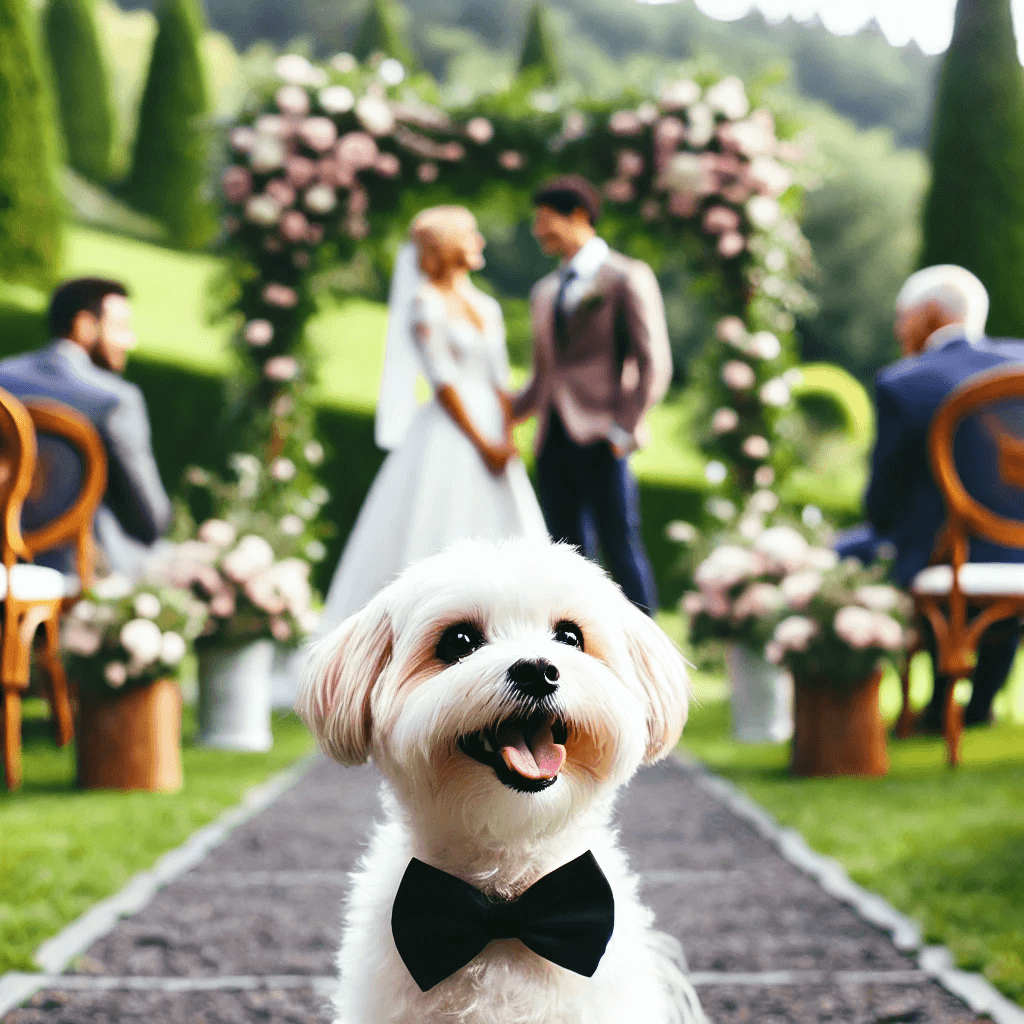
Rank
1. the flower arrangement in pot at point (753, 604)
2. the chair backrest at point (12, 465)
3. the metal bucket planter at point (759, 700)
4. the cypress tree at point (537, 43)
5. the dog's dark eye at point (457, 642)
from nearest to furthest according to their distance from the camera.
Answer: the dog's dark eye at point (457, 642)
the chair backrest at point (12, 465)
the flower arrangement in pot at point (753, 604)
the metal bucket planter at point (759, 700)
the cypress tree at point (537, 43)

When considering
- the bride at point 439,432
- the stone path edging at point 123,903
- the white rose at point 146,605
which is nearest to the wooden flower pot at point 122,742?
the white rose at point 146,605

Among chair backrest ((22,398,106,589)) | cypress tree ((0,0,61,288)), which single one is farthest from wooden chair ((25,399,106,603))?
cypress tree ((0,0,61,288))

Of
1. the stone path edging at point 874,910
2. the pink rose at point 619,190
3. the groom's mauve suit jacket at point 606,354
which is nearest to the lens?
the stone path edging at point 874,910

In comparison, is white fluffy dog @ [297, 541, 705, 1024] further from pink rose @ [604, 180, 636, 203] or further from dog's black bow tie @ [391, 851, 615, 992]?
pink rose @ [604, 180, 636, 203]

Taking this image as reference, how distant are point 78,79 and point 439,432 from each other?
26722 mm

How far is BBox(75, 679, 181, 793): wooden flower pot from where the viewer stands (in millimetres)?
5031

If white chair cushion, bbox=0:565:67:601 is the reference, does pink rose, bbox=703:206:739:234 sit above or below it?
above

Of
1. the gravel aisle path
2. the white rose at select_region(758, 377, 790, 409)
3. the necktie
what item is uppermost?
the necktie

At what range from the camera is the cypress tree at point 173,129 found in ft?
84.5

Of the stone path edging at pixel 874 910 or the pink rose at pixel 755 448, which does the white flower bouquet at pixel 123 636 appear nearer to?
the stone path edging at pixel 874 910

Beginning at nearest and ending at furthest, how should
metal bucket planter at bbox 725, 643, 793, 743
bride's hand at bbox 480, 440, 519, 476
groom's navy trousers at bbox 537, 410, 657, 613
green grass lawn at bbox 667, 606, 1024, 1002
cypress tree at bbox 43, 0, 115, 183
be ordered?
1. green grass lawn at bbox 667, 606, 1024, 1002
2. groom's navy trousers at bbox 537, 410, 657, 613
3. bride's hand at bbox 480, 440, 519, 476
4. metal bucket planter at bbox 725, 643, 793, 743
5. cypress tree at bbox 43, 0, 115, 183

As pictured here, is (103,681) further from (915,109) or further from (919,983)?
(915,109)

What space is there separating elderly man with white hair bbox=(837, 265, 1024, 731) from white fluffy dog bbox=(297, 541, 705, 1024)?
11.9ft

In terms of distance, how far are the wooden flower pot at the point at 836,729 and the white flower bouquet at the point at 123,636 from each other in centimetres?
268
